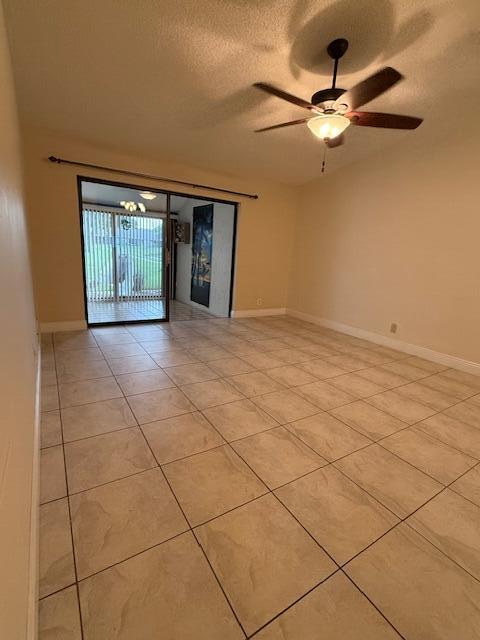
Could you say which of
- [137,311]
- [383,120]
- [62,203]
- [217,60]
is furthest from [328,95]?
[137,311]

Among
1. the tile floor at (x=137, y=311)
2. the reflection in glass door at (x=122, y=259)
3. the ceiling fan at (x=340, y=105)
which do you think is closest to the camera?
the ceiling fan at (x=340, y=105)

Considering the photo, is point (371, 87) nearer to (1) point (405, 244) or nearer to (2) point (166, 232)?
(1) point (405, 244)

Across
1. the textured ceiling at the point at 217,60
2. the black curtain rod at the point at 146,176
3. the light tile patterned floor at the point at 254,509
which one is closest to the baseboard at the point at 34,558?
the light tile patterned floor at the point at 254,509

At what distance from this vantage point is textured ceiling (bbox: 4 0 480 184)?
75.4 inches

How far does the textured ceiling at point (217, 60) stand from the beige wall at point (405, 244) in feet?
1.40

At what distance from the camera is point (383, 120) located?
2162 millimetres

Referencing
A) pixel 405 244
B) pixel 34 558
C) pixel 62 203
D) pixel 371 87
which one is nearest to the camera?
pixel 34 558

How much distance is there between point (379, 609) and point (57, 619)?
3.57 ft

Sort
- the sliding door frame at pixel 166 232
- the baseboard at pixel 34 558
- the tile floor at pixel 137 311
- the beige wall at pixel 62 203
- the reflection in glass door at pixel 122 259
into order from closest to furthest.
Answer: the baseboard at pixel 34 558 → the beige wall at pixel 62 203 → the sliding door frame at pixel 166 232 → the tile floor at pixel 137 311 → the reflection in glass door at pixel 122 259

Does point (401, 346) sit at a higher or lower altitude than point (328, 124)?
lower

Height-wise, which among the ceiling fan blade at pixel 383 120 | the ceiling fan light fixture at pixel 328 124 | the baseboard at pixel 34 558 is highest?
the ceiling fan blade at pixel 383 120

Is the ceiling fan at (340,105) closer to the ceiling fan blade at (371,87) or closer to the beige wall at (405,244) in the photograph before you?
the ceiling fan blade at (371,87)

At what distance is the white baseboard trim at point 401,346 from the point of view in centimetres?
331

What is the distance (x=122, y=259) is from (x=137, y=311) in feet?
5.87
